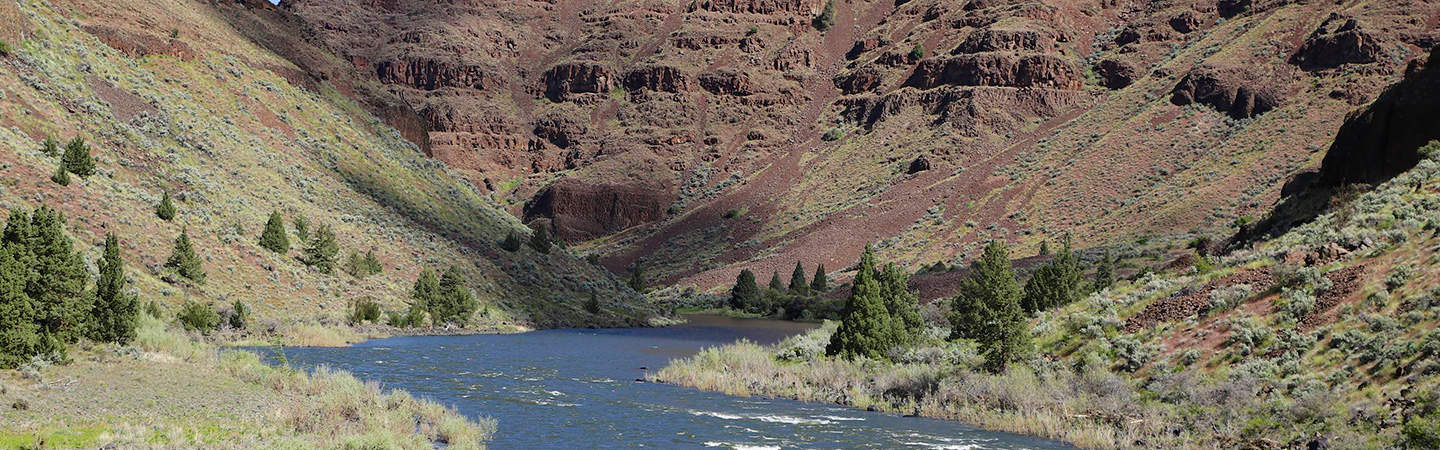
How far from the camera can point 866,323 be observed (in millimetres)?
40281

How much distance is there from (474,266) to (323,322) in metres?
24.3

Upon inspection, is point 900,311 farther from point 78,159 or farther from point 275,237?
point 78,159

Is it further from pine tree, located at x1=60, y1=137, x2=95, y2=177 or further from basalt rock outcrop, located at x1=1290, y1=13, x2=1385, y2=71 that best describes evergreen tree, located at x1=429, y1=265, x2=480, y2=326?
basalt rock outcrop, located at x1=1290, y1=13, x2=1385, y2=71

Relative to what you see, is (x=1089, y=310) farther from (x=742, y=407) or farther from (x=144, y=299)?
(x=144, y=299)

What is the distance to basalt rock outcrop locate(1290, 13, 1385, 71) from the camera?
4761 inches

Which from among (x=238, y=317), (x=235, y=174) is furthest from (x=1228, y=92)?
(x=238, y=317)

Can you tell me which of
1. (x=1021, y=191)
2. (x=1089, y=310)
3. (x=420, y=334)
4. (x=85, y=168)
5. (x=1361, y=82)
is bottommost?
(x=420, y=334)

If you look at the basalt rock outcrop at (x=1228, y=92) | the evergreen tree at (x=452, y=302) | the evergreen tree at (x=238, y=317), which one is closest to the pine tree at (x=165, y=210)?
the evergreen tree at (x=238, y=317)

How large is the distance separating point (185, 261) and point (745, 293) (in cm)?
7573

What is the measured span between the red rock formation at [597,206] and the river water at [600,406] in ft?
377

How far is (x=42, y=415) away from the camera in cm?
2050

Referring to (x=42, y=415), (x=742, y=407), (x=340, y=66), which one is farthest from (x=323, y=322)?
(x=340, y=66)

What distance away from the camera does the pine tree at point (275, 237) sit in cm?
6075

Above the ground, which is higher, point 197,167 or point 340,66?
point 340,66
